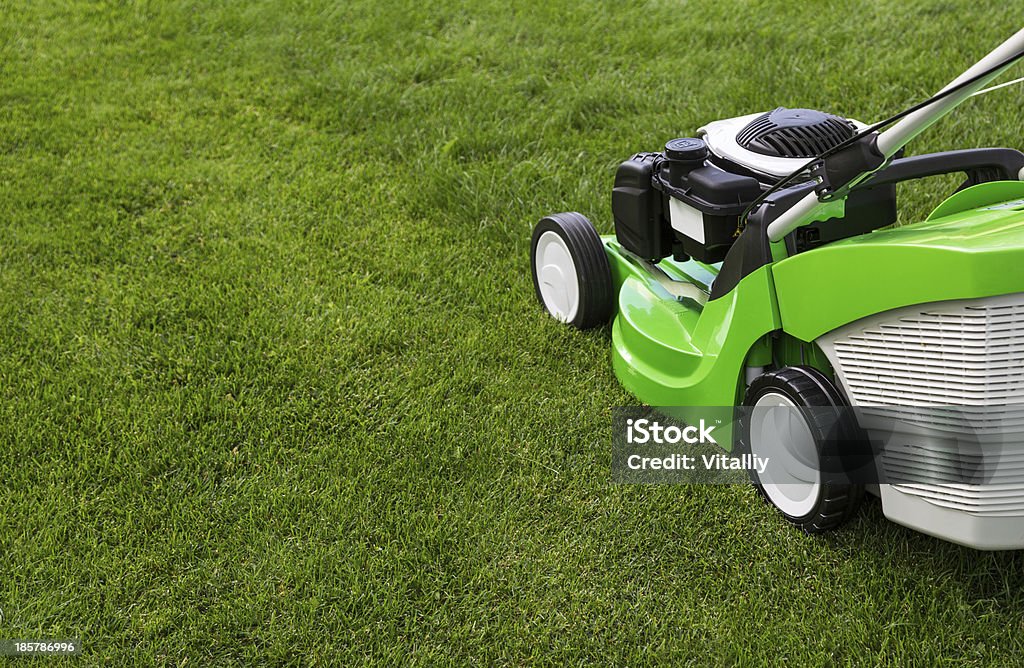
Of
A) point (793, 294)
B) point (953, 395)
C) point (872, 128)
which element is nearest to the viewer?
point (953, 395)

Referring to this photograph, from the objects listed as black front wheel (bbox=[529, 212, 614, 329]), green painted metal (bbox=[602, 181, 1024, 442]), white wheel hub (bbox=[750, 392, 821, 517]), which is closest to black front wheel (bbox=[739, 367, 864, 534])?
white wheel hub (bbox=[750, 392, 821, 517])

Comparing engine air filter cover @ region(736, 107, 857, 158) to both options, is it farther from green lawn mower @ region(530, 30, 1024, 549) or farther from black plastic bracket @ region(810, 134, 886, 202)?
black plastic bracket @ region(810, 134, 886, 202)

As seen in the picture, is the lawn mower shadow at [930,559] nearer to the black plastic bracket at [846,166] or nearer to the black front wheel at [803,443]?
the black front wheel at [803,443]

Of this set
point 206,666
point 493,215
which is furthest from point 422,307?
point 206,666

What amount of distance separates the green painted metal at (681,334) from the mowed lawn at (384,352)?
19cm

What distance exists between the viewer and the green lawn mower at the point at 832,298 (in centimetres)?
189

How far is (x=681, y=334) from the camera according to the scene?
2744 mm

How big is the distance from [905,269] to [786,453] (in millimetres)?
617

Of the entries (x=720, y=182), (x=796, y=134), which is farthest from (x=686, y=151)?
(x=796, y=134)

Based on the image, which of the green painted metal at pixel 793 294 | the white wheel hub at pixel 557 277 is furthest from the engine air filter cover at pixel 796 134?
the white wheel hub at pixel 557 277

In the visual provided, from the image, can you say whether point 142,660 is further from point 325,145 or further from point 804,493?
point 325,145

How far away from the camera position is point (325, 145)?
14.9ft

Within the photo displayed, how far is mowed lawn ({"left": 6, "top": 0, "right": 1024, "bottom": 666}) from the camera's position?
2.28 m

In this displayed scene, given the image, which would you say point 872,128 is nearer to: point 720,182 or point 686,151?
point 720,182
